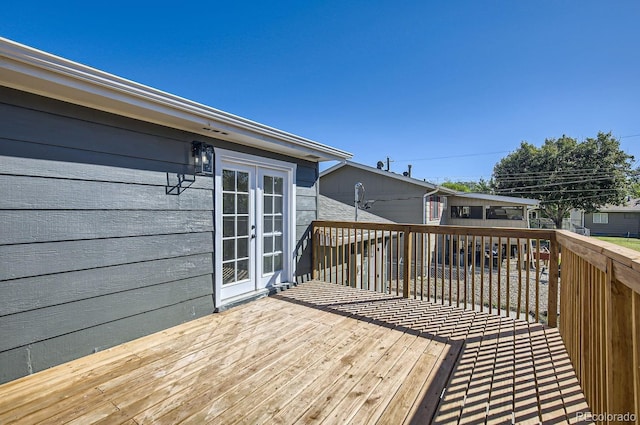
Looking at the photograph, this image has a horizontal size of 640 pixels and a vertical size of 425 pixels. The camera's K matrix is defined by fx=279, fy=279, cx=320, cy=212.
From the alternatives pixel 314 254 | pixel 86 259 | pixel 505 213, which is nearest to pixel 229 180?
pixel 86 259

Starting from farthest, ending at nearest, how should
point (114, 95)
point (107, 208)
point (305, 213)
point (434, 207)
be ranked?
point (434, 207), point (305, 213), point (107, 208), point (114, 95)

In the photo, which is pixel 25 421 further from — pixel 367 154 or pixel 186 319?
pixel 367 154

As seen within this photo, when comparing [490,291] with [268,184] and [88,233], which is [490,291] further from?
[88,233]

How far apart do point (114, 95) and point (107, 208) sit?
3.06ft

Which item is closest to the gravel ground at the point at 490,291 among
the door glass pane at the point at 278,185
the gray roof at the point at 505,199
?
the door glass pane at the point at 278,185

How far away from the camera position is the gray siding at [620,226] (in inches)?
896

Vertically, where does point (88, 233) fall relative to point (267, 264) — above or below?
above

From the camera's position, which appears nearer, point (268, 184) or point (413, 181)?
point (268, 184)

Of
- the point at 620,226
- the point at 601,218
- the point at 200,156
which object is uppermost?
the point at 200,156

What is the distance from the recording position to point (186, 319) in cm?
298

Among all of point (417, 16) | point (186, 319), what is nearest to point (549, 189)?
point (417, 16)

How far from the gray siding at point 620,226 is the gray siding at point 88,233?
31732 millimetres

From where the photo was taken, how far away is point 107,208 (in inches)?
94.4

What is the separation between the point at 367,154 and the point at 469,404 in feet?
76.5
